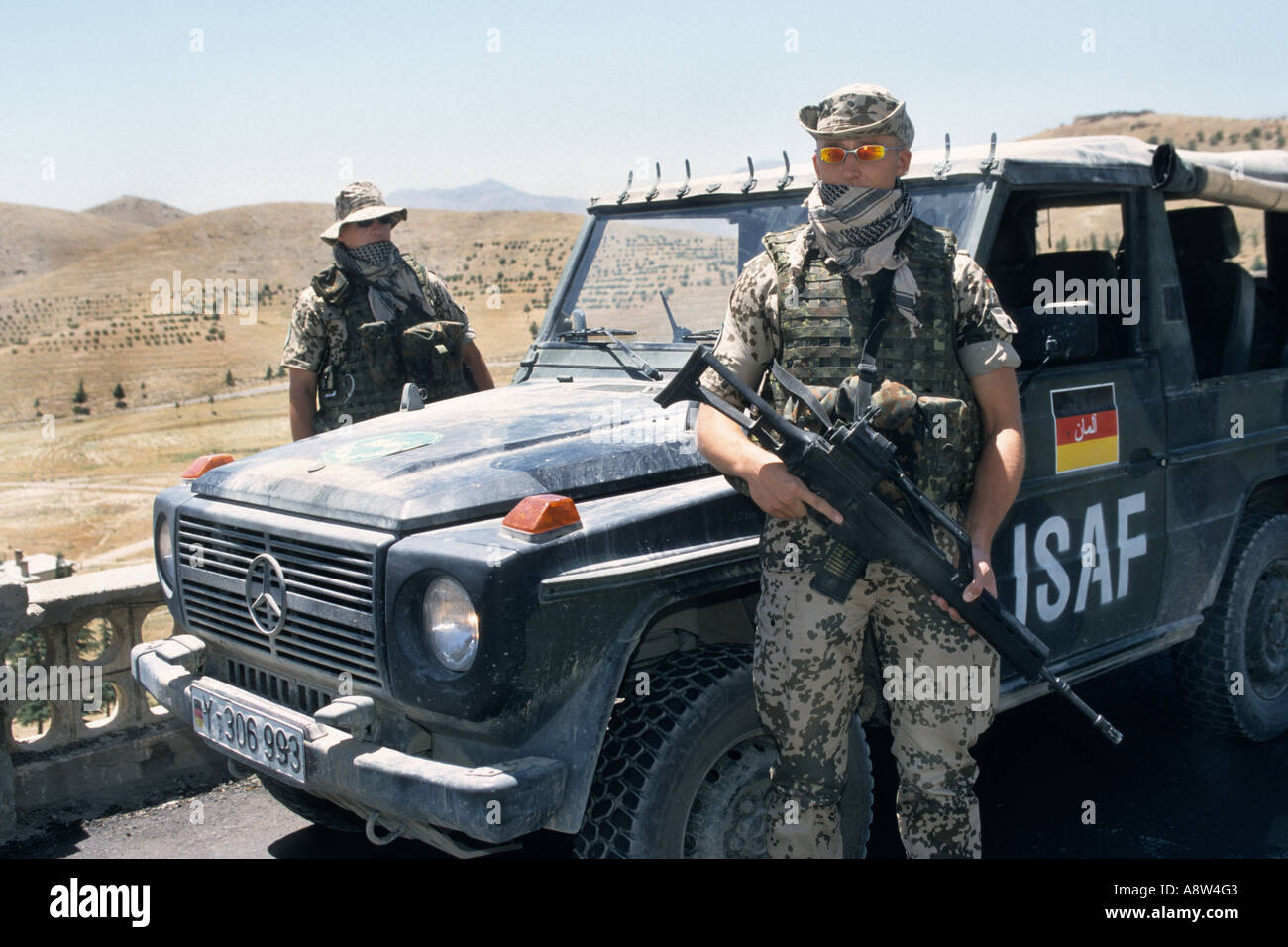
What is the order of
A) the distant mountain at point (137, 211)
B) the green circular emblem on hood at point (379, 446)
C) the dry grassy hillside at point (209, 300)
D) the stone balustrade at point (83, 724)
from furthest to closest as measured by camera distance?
the distant mountain at point (137, 211)
the dry grassy hillside at point (209, 300)
the stone balustrade at point (83, 724)
the green circular emblem on hood at point (379, 446)

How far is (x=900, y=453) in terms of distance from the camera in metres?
2.95

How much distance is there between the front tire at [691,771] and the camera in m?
2.96

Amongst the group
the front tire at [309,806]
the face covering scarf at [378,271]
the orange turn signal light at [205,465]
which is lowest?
the front tire at [309,806]

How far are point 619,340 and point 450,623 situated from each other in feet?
Answer: 5.75

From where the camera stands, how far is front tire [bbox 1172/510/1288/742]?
466 cm

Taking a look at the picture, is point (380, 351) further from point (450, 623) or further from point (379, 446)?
point (450, 623)

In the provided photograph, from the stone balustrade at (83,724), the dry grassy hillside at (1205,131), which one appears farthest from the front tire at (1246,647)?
the dry grassy hillside at (1205,131)

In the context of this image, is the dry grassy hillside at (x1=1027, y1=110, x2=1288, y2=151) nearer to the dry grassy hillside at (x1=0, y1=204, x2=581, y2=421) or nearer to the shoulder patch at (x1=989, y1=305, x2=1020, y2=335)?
the dry grassy hillside at (x1=0, y1=204, x2=581, y2=421)

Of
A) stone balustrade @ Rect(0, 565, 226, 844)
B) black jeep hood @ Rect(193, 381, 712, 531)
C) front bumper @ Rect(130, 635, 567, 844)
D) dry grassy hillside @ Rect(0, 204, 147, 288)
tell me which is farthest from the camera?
dry grassy hillside @ Rect(0, 204, 147, 288)

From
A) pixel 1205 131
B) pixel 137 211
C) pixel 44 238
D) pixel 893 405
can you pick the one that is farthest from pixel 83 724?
pixel 137 211

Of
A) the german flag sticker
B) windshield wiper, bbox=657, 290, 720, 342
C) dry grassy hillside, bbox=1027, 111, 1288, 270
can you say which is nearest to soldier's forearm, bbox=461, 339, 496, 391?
windshield wiper, bbox=657, 290, 720, 342

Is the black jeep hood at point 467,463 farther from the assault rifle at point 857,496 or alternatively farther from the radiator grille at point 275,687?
the radiator grille at point 275,687

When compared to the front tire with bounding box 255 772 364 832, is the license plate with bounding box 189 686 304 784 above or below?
above

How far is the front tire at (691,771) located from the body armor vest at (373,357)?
83.2 inches
